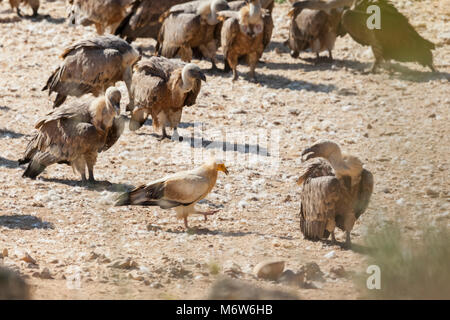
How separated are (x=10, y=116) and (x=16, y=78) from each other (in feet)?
6.32

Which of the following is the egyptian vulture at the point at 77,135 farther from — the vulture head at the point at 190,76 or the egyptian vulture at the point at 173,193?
the vulture head at the point at 190,76

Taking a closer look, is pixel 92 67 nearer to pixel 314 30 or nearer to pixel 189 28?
pixel 189 28

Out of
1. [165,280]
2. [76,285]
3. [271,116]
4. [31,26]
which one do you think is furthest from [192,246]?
[31,26]

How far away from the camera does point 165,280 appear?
575 centimetres

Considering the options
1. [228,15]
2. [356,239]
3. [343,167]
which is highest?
[228,15]

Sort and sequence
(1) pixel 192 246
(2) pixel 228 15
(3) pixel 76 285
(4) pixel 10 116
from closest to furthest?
(3) pixel 76 285 → (1) pixel 192 246 → (4) pixel 10 116 → (2) pixel 228 15

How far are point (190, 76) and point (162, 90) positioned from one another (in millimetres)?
362

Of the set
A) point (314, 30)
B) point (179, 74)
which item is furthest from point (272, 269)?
point (314, 30)

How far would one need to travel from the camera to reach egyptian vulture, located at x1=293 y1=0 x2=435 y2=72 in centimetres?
1197

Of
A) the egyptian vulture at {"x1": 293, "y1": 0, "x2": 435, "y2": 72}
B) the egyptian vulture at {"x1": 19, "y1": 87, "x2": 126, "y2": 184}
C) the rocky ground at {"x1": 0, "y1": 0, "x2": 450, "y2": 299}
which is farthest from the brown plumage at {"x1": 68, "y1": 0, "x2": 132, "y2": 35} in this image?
the egyptian vulture at {"x1": 19, "y1": 87, "x2": 126, "y2": 184}

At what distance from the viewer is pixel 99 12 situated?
43.7ft

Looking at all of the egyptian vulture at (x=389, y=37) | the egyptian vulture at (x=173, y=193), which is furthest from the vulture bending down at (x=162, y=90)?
the egyptian vulture at (x=389, y=37)

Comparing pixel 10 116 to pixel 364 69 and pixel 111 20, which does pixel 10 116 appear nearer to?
pixel 111 20

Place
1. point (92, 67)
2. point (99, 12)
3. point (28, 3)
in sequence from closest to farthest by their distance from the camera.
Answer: point (92, 67) < point (99, 12) < point (28, 3)
